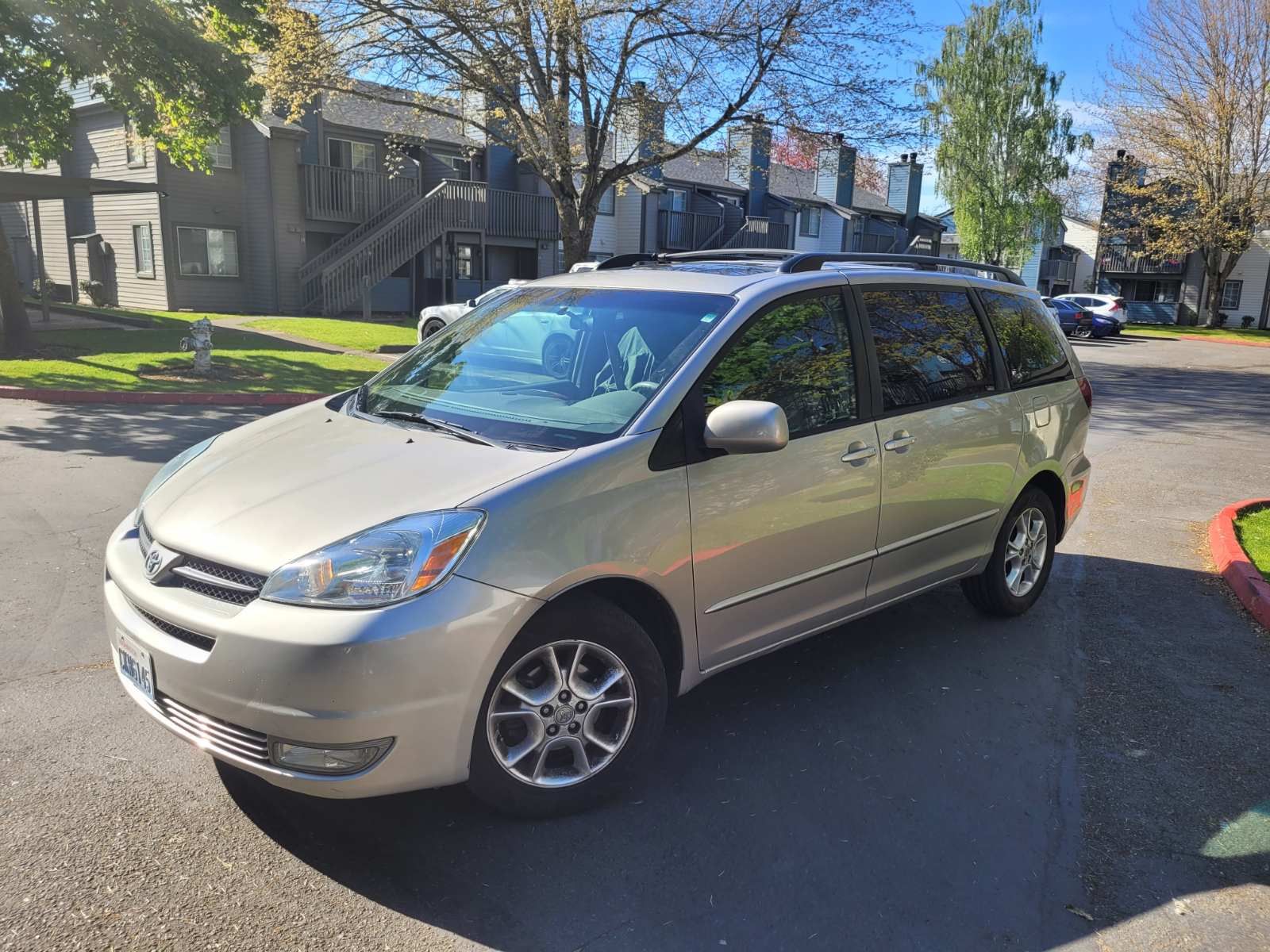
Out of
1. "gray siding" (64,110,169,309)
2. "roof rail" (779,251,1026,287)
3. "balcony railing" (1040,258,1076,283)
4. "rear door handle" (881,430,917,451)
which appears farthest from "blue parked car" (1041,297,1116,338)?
"rear door handle" (881,430,917,451)

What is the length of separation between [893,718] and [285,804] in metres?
2.42

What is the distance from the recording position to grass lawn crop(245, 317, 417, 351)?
18.5 metres

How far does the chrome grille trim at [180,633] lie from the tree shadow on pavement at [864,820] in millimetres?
695

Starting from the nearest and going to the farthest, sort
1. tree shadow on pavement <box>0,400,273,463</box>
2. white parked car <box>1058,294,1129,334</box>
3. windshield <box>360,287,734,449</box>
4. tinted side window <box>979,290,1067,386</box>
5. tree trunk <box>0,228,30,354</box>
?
windshield <box>360,287,734,449</box> < tinted side window <box>979,290,1067,386</box> < tree shadow on pavement <box>0,400,273,463</box> < tree trunk <box>0,228,30,354</box> < white parked car <box>1058,294,1129,334</box>

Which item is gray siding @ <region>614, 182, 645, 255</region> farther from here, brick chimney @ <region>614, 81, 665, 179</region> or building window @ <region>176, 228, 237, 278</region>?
brick chimney @ <region>614, 81, 665, 179</region>

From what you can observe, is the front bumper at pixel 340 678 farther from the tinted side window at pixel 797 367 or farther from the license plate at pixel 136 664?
the tinted side window at pixel 797 367

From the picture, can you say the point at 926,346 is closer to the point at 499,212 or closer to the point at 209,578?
the point at 209,578

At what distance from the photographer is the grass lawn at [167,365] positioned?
1216 centimetres

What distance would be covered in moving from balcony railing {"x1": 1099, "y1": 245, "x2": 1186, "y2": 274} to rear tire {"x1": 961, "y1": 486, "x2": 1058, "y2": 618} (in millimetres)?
50318

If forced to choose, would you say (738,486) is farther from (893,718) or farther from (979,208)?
(979,208)

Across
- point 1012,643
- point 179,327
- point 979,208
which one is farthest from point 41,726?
point 979,208

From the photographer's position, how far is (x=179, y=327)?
758 inches

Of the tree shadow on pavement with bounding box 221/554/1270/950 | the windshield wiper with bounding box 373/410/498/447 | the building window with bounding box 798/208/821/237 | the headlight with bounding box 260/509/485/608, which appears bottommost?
the tree shadow on pavement with bounding box 221/554/1270/950

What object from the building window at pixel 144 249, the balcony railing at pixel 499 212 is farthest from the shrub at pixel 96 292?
the balcony railing at pixel 499 212
